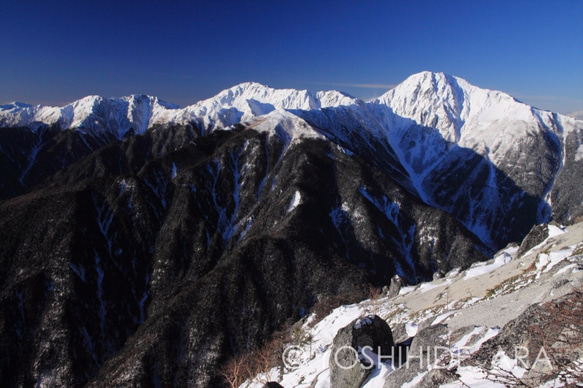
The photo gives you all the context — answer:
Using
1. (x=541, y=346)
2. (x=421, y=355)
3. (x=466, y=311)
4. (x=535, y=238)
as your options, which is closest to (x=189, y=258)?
(x=535, y=238)

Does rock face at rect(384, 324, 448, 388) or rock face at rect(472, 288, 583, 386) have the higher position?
rock face at rect(472, 288, 583, 386)

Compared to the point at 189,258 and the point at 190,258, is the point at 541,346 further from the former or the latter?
the point at 189,258

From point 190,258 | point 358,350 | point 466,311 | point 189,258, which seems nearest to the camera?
point 358,350

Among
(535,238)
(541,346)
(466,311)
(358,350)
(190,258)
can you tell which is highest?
(541,346)

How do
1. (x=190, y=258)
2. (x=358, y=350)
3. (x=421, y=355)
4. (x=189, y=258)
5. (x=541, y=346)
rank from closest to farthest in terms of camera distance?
1. (x=541, y=346)
2. (x=421, y=355)
3. (x=358, y=350)
4. (x=190, y=258)
5. (x=189, y=258)

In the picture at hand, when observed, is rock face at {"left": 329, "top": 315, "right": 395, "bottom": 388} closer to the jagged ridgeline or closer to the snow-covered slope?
the snow-covered slope

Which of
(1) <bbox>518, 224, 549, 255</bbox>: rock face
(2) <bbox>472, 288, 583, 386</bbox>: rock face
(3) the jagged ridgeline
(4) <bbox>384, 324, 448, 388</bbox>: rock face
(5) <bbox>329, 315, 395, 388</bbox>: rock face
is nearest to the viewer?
(2) <bbox>472, 288, 583, 386</bbox>: rock face

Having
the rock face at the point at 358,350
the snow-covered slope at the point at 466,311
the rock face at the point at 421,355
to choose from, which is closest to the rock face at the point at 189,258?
the snow-covered slope at the point at 466,311

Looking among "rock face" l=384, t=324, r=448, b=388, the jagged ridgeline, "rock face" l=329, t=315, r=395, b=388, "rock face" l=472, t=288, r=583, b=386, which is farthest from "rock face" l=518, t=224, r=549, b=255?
the jagged ridgeline

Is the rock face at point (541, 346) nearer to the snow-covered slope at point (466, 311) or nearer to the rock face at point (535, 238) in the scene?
the snow-covered slope at point (466, 311)
